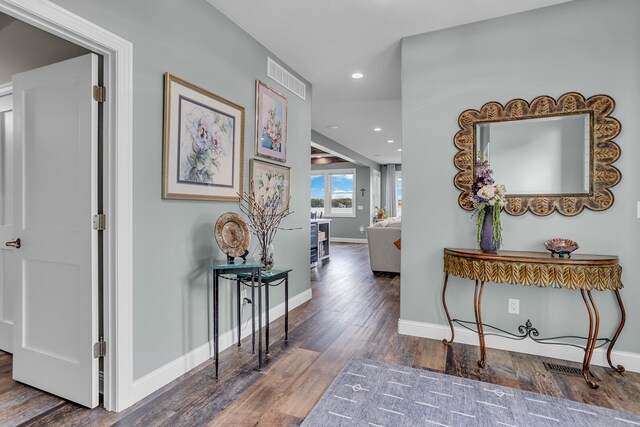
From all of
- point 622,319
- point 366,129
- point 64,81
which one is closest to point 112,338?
point 64,81

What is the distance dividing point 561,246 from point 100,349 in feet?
9.93

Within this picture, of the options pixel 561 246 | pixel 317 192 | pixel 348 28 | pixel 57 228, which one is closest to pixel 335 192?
pixel 317 192

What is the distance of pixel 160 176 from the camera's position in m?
2.15

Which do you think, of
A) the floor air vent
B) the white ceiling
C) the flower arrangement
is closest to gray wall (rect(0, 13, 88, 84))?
the white ceiling

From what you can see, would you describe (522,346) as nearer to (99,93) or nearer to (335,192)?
(99,93)

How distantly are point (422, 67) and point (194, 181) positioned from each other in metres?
2.21

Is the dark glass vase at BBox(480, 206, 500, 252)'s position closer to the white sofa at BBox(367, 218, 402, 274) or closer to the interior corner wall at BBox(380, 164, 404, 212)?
the white sofa at BBox(367, 218, 402, 274)

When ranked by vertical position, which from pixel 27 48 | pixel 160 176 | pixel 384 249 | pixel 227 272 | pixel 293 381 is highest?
pixel 27 48

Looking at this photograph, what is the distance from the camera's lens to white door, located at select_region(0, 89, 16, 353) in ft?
8.18

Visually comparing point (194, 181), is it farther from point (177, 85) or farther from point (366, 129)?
point (366, 129)

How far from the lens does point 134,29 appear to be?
1.97m

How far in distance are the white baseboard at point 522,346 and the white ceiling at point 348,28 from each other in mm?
2600

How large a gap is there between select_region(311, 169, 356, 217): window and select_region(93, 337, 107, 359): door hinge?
9340 millimetres

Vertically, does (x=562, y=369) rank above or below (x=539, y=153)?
below
